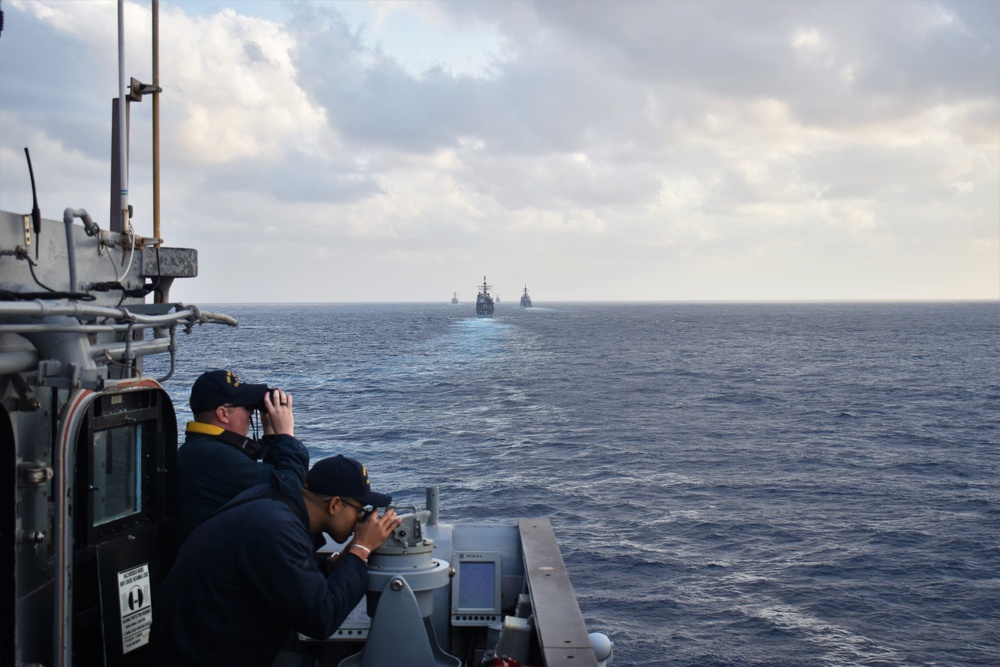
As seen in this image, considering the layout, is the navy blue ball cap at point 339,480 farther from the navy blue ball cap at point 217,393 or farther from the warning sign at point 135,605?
the warning sign at point 135,605

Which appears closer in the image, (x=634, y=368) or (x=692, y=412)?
(x=692, y=412)

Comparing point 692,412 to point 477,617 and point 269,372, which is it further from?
point 477,617

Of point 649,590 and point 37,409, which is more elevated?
point 37,409

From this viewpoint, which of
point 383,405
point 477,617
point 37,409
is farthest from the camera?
point 383,405

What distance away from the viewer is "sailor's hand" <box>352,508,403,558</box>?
13.1 ft

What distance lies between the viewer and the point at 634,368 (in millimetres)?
74188

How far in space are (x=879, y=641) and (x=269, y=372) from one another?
165ft

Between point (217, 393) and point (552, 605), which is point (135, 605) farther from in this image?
point (552, 605)

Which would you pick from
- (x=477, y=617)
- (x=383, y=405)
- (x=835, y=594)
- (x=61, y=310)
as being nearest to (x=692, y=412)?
(x=383, y=405)

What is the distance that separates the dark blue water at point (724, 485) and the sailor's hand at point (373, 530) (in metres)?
12.9

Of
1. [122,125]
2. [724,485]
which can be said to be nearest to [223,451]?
[122,125]

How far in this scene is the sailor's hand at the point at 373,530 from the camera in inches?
157

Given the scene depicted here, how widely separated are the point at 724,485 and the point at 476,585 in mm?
23522

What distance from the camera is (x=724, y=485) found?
28875 millimetres
